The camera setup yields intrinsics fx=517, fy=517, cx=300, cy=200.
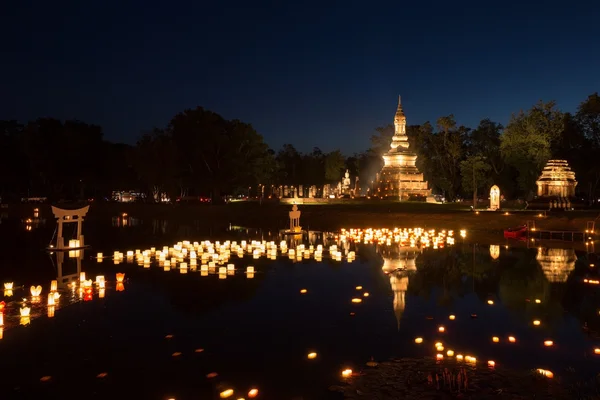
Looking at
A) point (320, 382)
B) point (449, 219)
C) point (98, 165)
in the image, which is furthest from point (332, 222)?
point (98, 165)

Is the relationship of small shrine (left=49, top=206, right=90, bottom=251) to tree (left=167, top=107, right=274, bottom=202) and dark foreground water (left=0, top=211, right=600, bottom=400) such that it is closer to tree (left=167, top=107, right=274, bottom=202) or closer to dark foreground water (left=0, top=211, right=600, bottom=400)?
dark foreground water (left=0, top=211, right=600, bottom=400)

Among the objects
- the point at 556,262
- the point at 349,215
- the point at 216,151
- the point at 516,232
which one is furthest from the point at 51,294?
the point at 216,151

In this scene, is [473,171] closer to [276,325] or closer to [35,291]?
[276,325]

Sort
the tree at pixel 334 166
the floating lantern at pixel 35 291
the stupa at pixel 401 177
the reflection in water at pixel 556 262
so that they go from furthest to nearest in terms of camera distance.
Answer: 1. the tree at pixel 334 166
2. the stupa at pixel 401 177
3. the reflection in water at pixel 556 262
4. the floating lantern at pixel 35 291

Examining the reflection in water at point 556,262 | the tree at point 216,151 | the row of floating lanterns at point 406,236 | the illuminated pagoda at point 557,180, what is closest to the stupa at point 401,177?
the illuminated pagoda at point 557,180

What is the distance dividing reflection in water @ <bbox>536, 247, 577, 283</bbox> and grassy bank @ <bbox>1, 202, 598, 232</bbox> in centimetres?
971

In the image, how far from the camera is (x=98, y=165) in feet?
292

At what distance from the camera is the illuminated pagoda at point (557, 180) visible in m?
51.4

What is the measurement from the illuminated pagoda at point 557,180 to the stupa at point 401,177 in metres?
Result: 15.4

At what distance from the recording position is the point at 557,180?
5138 cm

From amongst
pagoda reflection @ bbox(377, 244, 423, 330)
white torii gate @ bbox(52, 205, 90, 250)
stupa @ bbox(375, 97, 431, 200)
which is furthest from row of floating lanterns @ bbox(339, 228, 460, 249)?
stupa @ bbox(375, 97, 431, 200)

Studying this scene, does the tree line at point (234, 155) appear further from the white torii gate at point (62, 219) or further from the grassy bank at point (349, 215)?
the white torii gate at point (62, 219)

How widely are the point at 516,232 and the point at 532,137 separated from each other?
2509 cm

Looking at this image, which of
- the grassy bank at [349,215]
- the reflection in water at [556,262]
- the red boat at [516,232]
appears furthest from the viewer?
the grassy bank at [349,215]
